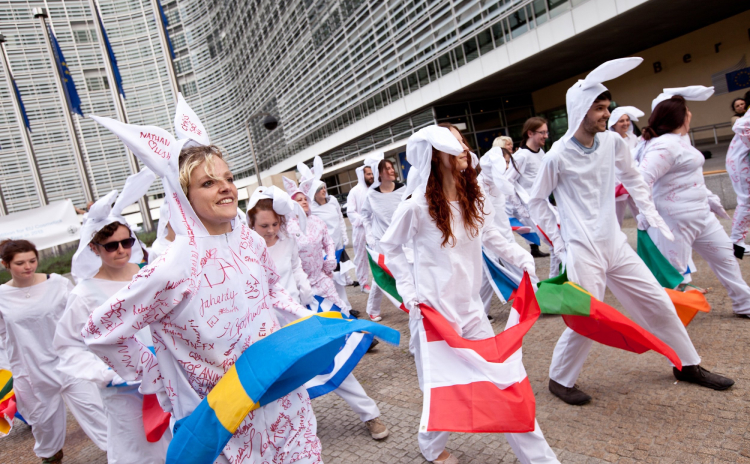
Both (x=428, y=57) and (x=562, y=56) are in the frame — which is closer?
(x=562, y=56)

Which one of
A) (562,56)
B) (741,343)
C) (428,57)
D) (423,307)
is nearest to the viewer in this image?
(423,307)

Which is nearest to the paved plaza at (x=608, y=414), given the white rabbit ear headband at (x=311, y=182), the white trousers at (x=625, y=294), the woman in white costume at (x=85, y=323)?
the white trousers at (x=625, y=294)

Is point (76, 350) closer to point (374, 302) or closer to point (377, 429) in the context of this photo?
point (377, 429)

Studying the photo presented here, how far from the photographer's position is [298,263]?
473 centimetres

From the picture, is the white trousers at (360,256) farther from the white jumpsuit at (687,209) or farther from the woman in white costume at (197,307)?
the woman in white costume at (197,307)

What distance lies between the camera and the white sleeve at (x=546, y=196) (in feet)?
12.1

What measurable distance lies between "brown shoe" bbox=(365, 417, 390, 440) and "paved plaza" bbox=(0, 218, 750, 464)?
0.20 ft

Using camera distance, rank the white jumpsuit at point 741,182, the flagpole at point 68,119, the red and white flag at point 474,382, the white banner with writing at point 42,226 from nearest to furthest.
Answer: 1. the red and white flag at point 474,382
2. the white jumpsuit at point 741,182
3. the white banner with writing at point 42,226
4. the flagpole at point 68,119

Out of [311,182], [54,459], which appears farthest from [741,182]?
[54,459]

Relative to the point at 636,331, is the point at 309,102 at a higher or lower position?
higher

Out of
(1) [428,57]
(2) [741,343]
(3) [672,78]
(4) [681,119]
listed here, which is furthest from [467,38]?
(2) [741,343]

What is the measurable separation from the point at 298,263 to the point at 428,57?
20403mm

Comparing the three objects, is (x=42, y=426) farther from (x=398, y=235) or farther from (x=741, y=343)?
(x=741, y=343)

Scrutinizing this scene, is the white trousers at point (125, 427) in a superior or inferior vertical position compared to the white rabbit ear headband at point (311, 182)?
inferior
